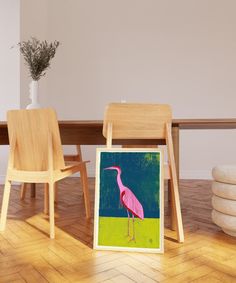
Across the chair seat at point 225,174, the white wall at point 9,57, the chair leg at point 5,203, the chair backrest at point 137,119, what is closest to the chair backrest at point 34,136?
the chair leg at point 5,203

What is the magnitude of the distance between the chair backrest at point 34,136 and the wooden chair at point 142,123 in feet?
1.13

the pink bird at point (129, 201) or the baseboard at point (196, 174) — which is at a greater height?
the pink bird at point (129, 201)

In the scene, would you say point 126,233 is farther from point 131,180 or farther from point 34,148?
point 34,148

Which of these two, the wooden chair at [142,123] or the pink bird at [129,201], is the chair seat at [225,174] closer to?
the wooden chair at [142,123]

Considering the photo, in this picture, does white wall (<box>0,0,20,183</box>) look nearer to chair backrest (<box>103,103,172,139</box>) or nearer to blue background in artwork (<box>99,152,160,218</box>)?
chair backrest (<box>103,103,172,139</box>)

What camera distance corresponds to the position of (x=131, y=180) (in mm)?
1725

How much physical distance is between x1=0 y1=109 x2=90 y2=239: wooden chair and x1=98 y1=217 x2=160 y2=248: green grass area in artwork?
45 cm

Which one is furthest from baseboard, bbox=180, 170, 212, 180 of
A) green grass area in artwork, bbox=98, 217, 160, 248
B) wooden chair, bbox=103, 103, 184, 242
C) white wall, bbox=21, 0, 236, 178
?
green grass area in artwork, bbox=98, 217, 160, 248

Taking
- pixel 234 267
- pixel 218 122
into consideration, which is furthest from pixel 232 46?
pixel 234 267

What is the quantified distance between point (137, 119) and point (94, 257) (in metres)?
0.80

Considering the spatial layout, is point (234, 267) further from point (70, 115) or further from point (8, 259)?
point (70, 115)

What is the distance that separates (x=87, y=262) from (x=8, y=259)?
40 centimetres

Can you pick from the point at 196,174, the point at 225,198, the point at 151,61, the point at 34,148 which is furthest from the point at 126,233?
the point at 151,61

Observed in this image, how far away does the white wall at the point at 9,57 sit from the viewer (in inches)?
144
